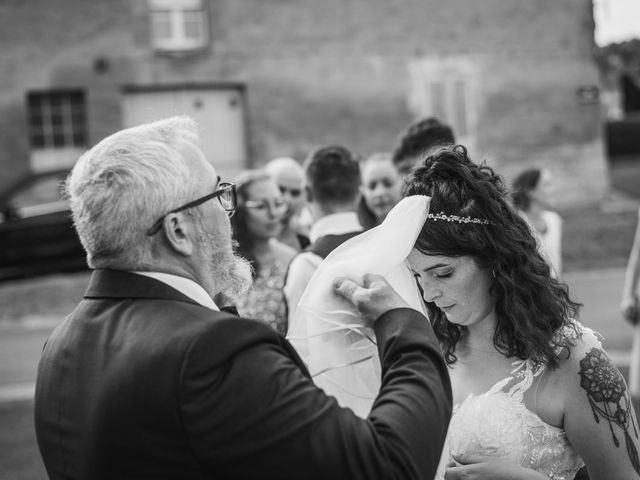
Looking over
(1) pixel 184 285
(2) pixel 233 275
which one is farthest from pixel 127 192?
(2) pixel 233 275

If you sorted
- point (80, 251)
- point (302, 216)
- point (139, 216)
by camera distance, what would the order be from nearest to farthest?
point (139, 216)
point (302, 216)
point (80, 251)

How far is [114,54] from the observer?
70.0 ft

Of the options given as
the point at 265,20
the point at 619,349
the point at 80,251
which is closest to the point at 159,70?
the point at 265,20

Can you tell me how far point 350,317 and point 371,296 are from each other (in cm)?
14

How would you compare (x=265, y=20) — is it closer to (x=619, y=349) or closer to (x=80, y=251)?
(x=80, y=251)

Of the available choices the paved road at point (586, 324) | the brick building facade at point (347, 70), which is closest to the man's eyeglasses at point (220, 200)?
the paved road at point (586, 324)

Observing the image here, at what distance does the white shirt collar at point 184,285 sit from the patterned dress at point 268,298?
2.79 metres

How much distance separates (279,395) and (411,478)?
34 cm

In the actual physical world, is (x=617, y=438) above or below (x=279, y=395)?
below

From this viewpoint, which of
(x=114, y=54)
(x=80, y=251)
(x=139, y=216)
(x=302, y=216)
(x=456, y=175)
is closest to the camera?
(x=139, y=216)

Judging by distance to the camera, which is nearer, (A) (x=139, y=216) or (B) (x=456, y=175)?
(A) (x=139, y=216)

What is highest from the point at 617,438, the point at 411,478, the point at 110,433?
the point at 110,433

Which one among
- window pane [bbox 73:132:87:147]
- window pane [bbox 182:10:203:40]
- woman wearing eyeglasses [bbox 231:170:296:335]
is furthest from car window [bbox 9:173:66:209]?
woman wearing eyeglasses [bbox 231:170:296:335]

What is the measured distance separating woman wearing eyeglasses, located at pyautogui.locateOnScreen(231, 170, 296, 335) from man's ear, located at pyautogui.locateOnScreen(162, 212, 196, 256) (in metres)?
2.98
